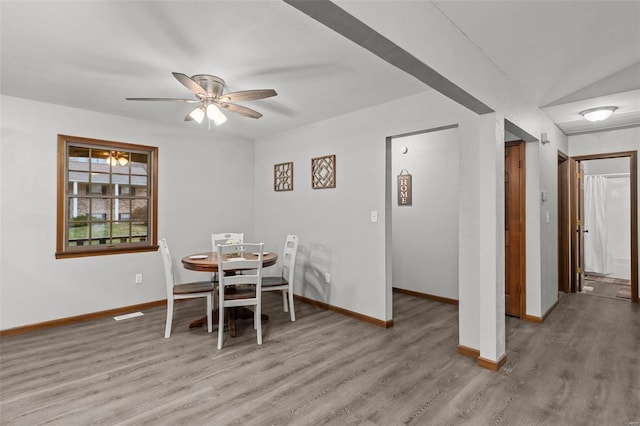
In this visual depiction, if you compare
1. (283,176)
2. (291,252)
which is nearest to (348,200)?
(291,252)

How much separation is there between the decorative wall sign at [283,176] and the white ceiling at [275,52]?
1266 millimetres

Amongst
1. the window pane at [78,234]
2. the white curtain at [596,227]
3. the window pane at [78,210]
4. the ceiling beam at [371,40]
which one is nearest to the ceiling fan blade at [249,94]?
the ceiling beam at [371,40]

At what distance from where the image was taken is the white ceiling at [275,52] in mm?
2006

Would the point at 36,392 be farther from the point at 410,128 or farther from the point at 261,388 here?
the point at 410,128

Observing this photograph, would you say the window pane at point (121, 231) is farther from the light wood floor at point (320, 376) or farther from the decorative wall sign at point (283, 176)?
the decorative wall sign at point (283, 176)

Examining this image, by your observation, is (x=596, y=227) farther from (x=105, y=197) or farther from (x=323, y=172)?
(x=105, y=197)

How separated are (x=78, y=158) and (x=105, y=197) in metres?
0.53

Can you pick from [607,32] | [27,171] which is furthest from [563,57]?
[27,171]

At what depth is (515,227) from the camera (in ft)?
12.7

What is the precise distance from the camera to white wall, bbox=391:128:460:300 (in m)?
4.54

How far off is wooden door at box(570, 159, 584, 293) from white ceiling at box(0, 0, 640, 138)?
1542 mm

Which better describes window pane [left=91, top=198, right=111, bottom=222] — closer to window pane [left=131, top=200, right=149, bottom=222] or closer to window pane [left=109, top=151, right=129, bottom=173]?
window pane [left=131, top=200, right=149, bottom=222]

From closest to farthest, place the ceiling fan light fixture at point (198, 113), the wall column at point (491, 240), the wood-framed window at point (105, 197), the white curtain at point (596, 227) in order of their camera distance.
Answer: the wall column at point (491, 240) < the ceiling fan light fixture at point (198, 113) < the wood-framed window at point (105, 197) < the white curtain at point (596, 227)

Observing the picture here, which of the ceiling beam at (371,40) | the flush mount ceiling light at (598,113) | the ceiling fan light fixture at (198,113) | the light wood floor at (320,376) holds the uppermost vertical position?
the flush mount ceiling light at (598,113)
